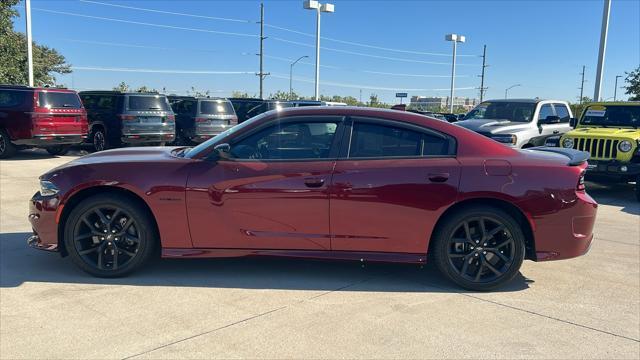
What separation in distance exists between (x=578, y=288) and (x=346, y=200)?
2284 millimetres

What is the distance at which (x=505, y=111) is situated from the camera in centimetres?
1228

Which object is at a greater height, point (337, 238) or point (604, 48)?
point (604, 48)

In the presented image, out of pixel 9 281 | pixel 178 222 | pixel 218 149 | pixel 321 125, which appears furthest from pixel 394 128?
pixel 9 281

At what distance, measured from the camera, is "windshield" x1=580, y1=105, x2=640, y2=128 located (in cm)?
1012

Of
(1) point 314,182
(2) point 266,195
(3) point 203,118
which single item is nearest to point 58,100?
(3) point 203,118

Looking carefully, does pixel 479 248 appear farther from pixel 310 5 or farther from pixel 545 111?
pixel 310 5

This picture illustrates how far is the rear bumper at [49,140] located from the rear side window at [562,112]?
1258cm

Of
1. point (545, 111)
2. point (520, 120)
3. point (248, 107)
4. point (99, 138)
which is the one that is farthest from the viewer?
point (248, 107)

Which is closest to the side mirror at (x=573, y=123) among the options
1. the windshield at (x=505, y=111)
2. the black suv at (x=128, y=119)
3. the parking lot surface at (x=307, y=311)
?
the windshield at (x=505, y=111)

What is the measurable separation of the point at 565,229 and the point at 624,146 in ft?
19.2

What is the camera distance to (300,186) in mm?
4250

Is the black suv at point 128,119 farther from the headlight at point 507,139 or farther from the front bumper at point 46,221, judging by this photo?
the front bumper at point 46,221

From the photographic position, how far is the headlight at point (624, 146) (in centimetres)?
894

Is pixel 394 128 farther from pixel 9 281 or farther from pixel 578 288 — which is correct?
pixel 9 281
